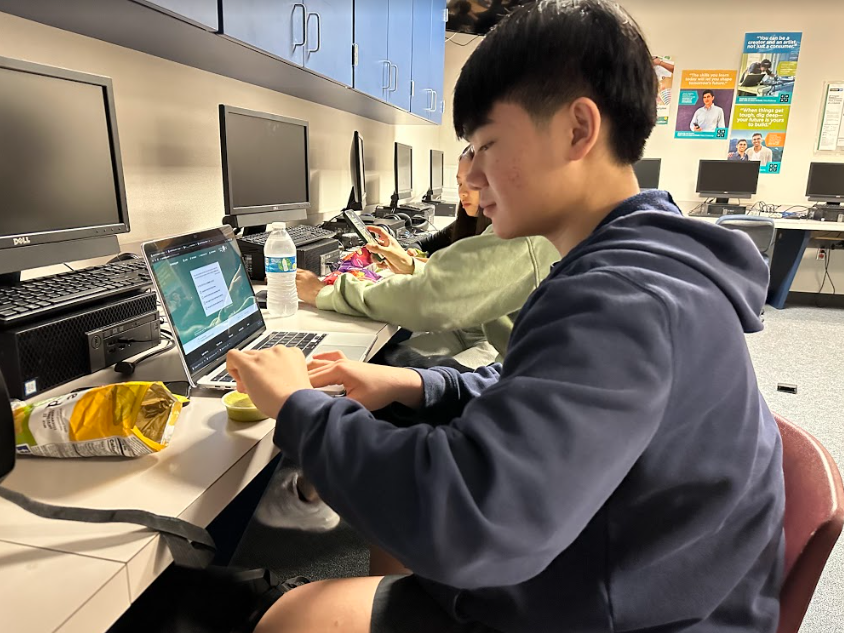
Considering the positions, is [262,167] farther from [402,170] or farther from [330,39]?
[402,170]

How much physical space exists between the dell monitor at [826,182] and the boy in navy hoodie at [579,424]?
16.3 ft

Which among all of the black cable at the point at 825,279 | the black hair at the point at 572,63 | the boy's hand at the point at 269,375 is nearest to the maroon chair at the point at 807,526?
the black hair at the point at 572,63

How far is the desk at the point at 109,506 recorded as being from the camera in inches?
18.9

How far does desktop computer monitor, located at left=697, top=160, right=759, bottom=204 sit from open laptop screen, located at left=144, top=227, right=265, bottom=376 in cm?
465

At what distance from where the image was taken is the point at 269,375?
0.72 meters

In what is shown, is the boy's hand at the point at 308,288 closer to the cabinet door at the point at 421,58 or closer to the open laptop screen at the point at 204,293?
the open laptop screen at the point at 204,293

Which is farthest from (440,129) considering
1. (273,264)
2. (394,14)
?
(273,264)

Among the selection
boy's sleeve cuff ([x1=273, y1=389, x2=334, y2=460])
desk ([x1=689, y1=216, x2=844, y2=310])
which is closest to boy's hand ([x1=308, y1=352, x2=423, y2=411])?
boy's sleeve cuff ([x1=273, y1=389, x2=334, y2=460])

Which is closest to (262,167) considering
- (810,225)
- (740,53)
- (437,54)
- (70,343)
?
(70,343)

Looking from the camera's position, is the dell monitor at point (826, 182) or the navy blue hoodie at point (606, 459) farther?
the dell monitor at point (826, 182)

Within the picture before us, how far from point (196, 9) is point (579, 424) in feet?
3.72

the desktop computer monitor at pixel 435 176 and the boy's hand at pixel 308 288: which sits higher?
the desktop computer monitor at pixel 435 176

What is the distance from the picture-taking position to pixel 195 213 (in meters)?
1.83

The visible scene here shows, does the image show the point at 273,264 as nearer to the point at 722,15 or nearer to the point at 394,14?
the point at 394,14
